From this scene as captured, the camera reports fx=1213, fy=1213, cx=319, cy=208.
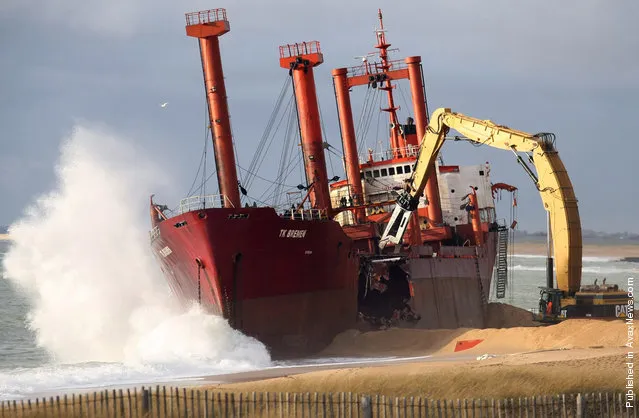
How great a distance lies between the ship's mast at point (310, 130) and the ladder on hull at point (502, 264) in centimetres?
1396

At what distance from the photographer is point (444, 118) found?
4944cm

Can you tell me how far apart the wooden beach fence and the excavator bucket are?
26342 millimetres

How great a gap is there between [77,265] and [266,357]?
20.7m

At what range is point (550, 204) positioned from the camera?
4372cm

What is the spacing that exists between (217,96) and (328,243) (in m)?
7.16

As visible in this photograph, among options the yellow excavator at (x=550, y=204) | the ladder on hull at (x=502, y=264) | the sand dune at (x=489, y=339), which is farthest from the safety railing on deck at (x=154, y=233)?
the ladder on hull at (x=502, y=264)

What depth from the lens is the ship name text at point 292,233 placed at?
145 feet

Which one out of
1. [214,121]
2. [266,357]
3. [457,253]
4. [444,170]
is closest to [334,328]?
[266,357]

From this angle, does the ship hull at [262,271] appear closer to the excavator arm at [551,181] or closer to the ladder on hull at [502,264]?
the excavator arm at [551,181]

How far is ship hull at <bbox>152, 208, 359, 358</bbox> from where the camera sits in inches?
1681

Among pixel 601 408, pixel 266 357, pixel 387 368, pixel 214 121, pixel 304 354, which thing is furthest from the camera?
pixel 214 121

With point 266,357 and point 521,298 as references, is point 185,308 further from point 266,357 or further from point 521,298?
point 521,298

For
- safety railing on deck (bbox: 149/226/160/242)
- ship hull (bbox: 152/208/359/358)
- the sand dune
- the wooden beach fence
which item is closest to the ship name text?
ship hull (bbox: 152/208/359/358)

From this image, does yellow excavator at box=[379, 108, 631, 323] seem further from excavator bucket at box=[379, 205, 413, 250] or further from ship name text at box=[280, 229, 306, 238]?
ship name text at box=[280, 229, 306, 238]
